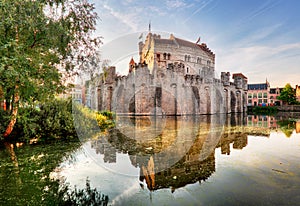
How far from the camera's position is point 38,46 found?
6.80m

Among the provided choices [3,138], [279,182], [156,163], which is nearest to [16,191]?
[156,163]

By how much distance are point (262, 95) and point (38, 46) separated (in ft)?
209

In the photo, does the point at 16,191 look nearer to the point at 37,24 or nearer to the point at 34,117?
the point at 37,24

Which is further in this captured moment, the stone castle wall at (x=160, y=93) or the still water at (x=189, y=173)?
the stone castle wall at (x=160, y=93)

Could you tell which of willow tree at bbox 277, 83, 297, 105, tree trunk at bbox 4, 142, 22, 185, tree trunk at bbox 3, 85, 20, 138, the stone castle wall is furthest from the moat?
willow tree at bbox 277, 83, 297, 105

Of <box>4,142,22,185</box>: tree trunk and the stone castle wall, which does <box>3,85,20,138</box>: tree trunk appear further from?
the stone castle wall

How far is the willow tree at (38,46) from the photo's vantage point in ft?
16.4

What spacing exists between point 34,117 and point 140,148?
5.59 metres

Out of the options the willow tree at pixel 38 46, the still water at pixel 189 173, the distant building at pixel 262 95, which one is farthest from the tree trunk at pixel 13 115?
the distant building at pixel 262 95

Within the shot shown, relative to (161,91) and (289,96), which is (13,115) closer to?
(161,91)

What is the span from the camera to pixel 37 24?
5973 millimetres

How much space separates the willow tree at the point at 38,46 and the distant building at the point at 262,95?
198 ft

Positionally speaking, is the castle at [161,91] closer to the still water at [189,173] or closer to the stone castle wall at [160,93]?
the stone castle wall at [160,93]

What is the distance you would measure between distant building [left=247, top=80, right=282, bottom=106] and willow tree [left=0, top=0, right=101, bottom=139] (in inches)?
2381
